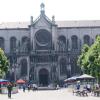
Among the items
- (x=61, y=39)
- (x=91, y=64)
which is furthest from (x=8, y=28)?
(x=91, y=64)

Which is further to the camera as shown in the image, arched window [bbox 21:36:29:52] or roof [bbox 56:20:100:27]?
roof [bbox 56:20:100:27]

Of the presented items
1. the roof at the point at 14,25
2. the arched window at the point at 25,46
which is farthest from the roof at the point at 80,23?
the arched window at the point at 25,46

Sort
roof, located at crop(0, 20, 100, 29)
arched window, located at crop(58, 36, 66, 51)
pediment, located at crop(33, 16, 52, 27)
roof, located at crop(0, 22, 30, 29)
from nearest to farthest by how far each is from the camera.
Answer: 1. arched window, located at crop(58, 36, 66, 51)
2. pediment, located at crop(33, 16, 52, 27)
3. roof, located at crop(0, 20, 100, 29)
4. roof, located at crop(0, 22, 30, 29)

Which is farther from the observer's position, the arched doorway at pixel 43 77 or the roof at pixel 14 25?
the roof at pixel 14 25

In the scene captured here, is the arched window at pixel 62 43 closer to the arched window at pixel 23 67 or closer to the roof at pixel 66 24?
the roof at pixel 66 24

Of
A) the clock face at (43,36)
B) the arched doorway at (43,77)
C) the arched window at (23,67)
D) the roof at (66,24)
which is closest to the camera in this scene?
the arched window at (23,67)

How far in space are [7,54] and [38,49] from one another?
8870 millimetres

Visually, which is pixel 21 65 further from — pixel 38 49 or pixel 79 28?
→ pixel 79 28

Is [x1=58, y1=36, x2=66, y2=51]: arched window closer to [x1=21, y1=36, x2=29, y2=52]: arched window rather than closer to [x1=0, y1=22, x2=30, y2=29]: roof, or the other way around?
[x1=21, y1=36, x2=29, y2=52]: arched window

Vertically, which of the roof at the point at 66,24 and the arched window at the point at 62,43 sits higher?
the roof at the point at 66,24

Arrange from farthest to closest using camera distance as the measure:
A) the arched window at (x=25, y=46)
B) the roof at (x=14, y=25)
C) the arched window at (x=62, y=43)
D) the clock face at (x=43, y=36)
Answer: the roof at (x=14, y=25) → the clock face at (x=43, y=36) → the arched window at (x=25, y=46) → the arched window at (x=62, y=43)

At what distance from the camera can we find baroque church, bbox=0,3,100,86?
418 ft

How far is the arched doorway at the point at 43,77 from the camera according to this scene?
129 meters

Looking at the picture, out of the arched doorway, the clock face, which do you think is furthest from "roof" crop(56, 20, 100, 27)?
the arched doorway
